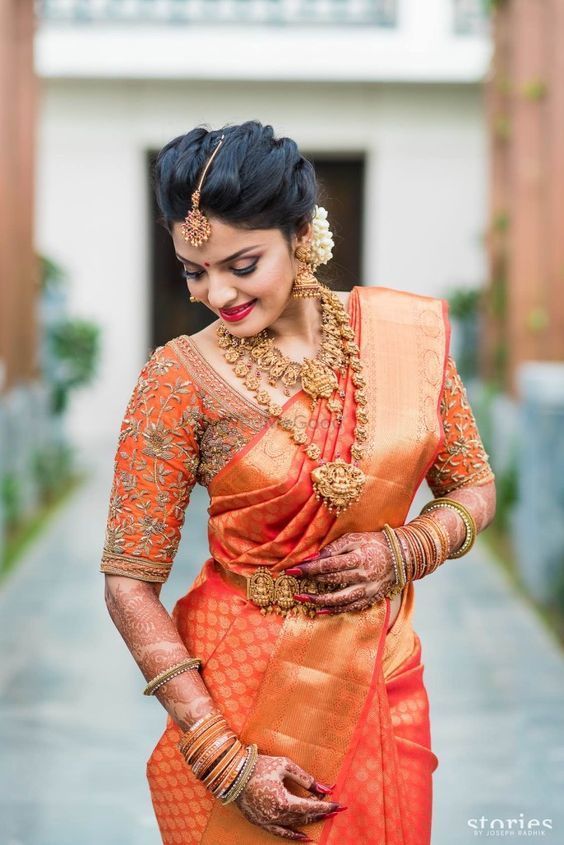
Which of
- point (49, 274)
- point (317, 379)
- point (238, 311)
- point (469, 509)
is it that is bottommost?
point (469, 509)

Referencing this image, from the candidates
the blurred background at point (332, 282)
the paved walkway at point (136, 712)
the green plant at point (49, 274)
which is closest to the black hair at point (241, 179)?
the blurred background at point (332, 282)

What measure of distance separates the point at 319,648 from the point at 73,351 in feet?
28.3

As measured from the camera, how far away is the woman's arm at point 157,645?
6.66 ft

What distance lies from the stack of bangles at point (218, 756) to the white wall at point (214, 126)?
11.0 meters

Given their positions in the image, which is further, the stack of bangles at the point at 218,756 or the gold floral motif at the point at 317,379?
the gold floral motif at the point at 317,379

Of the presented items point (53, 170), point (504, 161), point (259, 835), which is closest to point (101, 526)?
point (504, 161)

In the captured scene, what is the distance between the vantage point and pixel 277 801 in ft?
6.46

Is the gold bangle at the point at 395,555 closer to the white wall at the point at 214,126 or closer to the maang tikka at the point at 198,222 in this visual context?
the maang tikka at the point at 198,222

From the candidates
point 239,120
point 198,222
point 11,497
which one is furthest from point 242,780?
point 239,120

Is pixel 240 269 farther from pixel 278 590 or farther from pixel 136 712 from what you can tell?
pixel 136 712

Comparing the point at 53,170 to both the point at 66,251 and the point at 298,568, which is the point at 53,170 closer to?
the point at 66,251

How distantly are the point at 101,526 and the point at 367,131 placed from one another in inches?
233

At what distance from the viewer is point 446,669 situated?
17.5ft

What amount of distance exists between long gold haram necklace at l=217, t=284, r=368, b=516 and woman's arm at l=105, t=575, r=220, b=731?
12.5 inches
